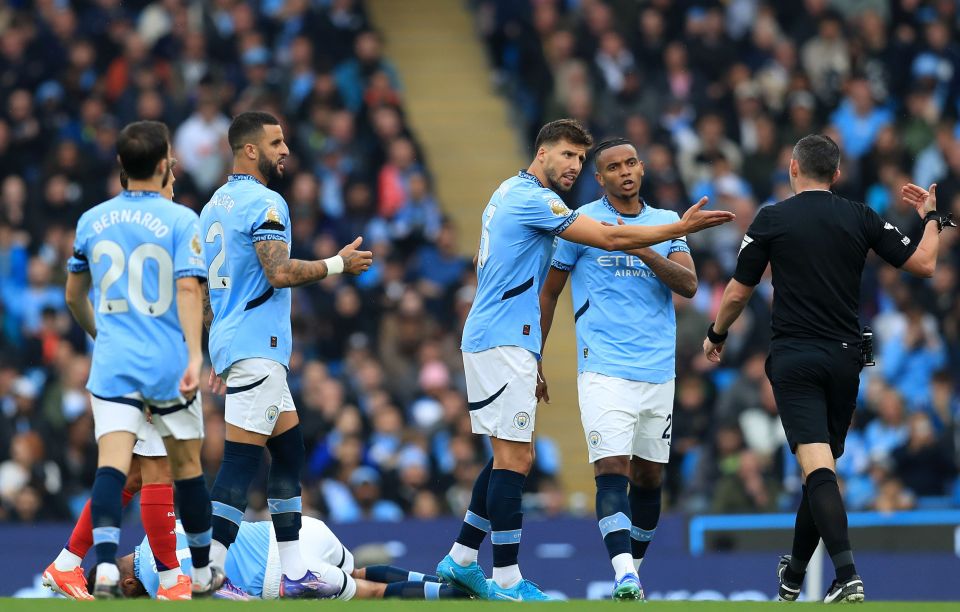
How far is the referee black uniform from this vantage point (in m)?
9.52

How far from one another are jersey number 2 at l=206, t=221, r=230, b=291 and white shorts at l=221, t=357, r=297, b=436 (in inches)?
19.5

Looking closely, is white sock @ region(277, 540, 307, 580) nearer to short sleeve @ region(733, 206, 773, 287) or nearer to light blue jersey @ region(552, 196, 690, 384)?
light blue jersey @ region(552, 196, 690, 384)

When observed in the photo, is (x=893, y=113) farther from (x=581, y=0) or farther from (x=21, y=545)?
(x=21, y=545)

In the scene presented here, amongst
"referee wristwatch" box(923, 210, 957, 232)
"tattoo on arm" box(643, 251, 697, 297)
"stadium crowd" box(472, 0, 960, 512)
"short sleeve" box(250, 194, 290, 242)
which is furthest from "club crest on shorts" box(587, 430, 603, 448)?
"stadium crowd" box(472, 0, 960, 512)

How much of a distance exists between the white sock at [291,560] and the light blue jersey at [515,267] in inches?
63.0

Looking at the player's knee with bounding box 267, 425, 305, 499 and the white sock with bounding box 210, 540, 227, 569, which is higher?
the player's knee with bounding box 267, 425, 305, 499

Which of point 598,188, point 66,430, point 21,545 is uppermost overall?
point 598,188

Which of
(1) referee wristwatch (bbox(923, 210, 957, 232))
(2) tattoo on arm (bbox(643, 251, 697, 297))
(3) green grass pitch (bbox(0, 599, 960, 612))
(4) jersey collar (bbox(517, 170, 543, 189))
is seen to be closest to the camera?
(3) green grass pitch (bbox(0, 599, 960, 612))

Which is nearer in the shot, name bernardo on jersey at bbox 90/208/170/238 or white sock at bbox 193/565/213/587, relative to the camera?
name bernardo on jersey at bbox 90/208/170/238

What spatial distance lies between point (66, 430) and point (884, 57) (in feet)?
35.9

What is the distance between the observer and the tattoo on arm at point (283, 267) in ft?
31.1

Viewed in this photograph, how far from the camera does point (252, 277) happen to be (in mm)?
9734

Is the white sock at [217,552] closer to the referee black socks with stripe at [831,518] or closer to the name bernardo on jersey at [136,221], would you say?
the name bernardo on jersey at [136,221]

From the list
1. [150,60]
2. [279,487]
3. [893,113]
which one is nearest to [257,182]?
[279,487]
